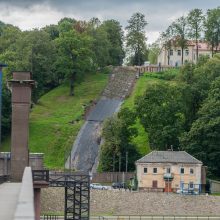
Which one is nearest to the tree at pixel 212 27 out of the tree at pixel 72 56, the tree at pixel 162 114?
the tree at pixel 72 56

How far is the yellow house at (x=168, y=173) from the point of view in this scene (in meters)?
73.8

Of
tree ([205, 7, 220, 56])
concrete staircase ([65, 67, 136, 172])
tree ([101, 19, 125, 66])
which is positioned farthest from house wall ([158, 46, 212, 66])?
concrete staircase ([65, 67, 136, 172])

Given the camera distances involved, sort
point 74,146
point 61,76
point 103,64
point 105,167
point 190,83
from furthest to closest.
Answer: point 103,64, point 61,76, point 190,83, point 74,146, point 105,167

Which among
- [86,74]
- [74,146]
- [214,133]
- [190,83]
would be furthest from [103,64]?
[214,133]

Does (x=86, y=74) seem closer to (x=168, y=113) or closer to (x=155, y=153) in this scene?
(x=168, y=113)

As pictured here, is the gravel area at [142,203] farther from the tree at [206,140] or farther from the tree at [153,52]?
the tree at [153,52]

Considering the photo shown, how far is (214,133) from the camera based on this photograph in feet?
259

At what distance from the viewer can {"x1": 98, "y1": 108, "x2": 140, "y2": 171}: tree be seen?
79500 millimetres

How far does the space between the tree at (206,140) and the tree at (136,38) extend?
4917 centimetres

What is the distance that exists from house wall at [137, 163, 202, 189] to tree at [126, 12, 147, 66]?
57.0 meters

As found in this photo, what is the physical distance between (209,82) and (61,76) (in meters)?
27.5

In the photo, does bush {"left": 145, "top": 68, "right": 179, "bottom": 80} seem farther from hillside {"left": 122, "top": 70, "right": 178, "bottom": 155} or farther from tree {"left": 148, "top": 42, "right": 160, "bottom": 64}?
tree {"left": 148, "top": 42, "right": 160, "bottom": 64}

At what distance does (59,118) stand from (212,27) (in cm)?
3604

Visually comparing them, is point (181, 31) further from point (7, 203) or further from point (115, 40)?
point (7, 203)
